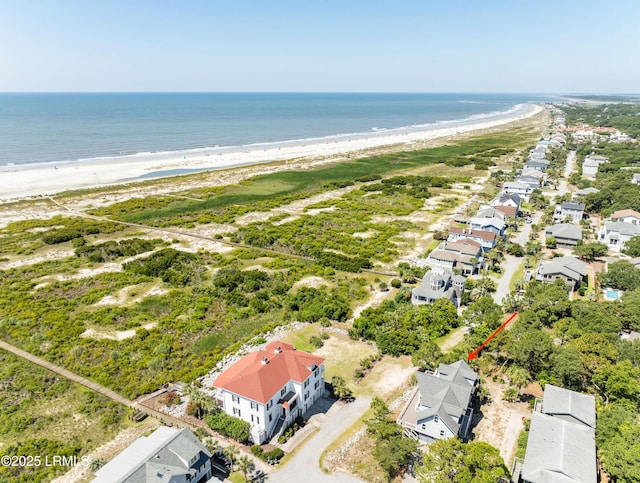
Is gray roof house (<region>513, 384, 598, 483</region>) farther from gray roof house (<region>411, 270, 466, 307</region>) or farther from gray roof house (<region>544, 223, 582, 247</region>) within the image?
gray roof house (<region>544, 223, 582, 247</region>)

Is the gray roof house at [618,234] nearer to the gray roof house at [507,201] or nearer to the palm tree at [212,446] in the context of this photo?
the gray roof house at [507,201]

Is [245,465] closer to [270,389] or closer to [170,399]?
[270,389]

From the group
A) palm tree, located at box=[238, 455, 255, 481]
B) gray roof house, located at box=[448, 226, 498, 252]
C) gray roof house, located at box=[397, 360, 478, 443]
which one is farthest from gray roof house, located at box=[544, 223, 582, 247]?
palm tree, located at box=[238, 455, 255, 481]

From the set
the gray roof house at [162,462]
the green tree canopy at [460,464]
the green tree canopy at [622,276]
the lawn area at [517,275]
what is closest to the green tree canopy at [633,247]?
the green tree canopy at [622,276]

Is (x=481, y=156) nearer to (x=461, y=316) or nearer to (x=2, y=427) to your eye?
(x=461, y=316)

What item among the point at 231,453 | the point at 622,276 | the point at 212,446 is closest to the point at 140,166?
the point at 212,446

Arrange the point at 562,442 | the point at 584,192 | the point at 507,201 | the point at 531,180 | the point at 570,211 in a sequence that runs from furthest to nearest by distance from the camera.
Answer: the point at 531,180 < the point at 584,192 < the point at 507,201 < the point at 570,211 < the point at 562,442

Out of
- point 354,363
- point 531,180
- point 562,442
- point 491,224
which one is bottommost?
point 354,363
